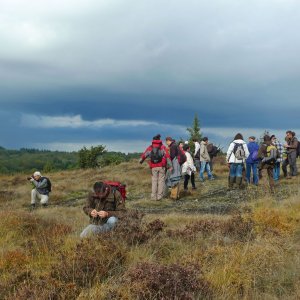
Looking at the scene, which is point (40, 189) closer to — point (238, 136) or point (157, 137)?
point (157, 137)

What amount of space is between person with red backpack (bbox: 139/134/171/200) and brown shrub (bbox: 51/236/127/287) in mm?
7743

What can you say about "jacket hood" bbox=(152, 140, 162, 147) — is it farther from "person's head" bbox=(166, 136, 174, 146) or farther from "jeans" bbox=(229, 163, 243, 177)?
"jeans" bbox=(229, 163, 243, 177)

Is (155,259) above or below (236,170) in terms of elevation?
below

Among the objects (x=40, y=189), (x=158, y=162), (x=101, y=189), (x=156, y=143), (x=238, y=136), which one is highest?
(x=238, y=136)

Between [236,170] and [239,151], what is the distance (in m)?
1.03

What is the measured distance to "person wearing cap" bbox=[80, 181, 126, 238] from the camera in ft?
24.1

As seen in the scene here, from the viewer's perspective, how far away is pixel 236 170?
15.3m

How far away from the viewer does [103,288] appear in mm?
4695

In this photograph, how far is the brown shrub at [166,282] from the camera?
14.7 ft

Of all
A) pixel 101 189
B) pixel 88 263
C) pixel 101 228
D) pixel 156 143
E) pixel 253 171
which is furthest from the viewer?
pixel 253 171

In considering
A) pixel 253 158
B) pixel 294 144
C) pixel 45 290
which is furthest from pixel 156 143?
pixel 45 290

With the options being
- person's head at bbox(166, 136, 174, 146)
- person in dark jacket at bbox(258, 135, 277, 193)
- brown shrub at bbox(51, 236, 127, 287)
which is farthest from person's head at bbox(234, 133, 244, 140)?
brown shrub at bbox(51, 236, 127, 287)

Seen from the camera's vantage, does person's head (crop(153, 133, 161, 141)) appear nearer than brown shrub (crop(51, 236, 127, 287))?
No

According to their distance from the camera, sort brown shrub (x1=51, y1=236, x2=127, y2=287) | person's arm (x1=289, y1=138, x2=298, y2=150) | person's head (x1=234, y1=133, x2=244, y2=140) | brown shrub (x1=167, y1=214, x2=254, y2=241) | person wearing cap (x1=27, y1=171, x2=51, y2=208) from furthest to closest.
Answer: person's arm (x1=289, y1=138, x2=298, y2=150), person wearing cap (x1=27, y1=171, x2=51, y2=208), person's head (x1=234, y1=133, x2=244, y2=140), brown shrub (x1=167, y1=214, x2=254, y2=241), brown shrub (x1=51, y1=236, x2=127, y2=287)
